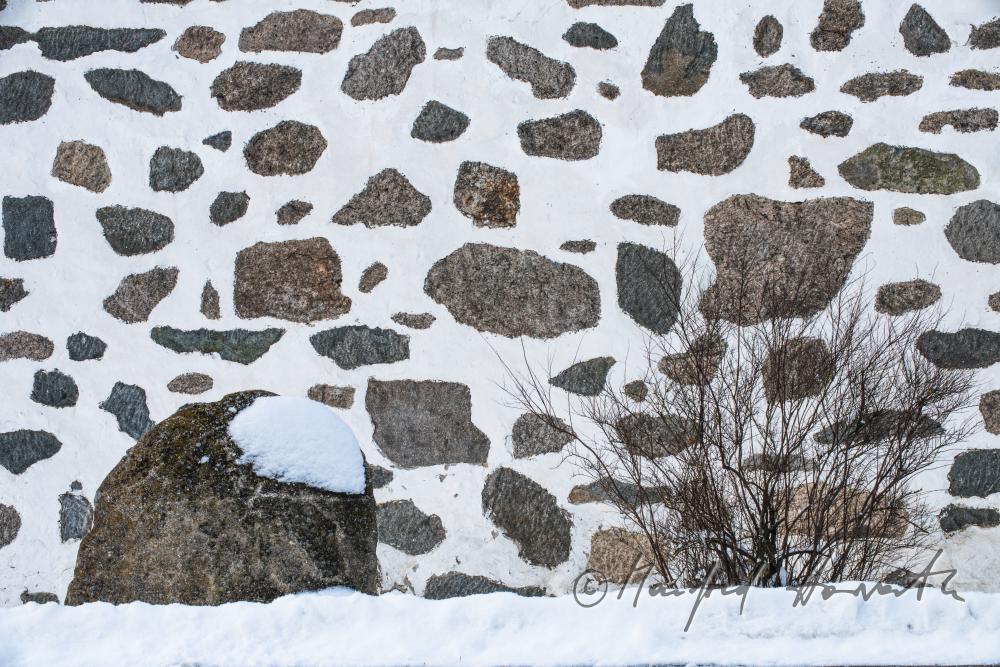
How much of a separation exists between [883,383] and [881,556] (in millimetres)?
498

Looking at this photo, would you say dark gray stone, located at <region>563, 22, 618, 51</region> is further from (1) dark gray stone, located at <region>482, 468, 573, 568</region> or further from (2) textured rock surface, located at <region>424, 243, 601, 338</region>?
(1) dark gray stone, located at <region>482, 468, 573, 568</region>

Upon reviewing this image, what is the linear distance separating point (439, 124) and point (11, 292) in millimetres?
1631

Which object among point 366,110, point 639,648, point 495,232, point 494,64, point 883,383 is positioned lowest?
point 639,648

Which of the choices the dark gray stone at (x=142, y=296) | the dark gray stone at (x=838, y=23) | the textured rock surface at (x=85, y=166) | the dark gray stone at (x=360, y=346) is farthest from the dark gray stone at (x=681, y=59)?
the textured rock surface at (x=85, y=166)

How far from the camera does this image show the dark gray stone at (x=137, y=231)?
3.33m

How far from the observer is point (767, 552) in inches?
98.2

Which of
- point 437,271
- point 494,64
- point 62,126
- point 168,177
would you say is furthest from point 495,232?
point 62,126

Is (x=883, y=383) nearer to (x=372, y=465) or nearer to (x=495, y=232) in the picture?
(x=495, y=232)

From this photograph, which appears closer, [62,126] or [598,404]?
[598,404]

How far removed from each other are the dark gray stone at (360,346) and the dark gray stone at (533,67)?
0.99m

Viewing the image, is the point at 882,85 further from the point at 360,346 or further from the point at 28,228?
the point at 28,228

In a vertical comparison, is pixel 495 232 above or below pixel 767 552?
above

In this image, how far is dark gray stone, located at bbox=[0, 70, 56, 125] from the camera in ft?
11.1

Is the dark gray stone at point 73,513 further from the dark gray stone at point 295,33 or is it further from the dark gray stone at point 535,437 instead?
the dark gray stone at point 295,33
